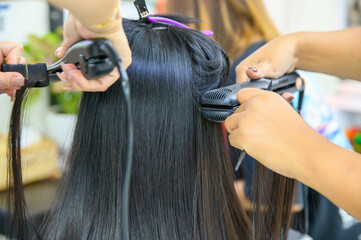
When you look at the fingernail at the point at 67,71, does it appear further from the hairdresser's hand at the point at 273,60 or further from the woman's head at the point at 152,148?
the hairdresser's hand at the point at 273,60

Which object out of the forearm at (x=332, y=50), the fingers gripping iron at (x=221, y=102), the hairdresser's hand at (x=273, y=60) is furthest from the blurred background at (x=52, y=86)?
the fingers gripping iron at (x=221, y=102)

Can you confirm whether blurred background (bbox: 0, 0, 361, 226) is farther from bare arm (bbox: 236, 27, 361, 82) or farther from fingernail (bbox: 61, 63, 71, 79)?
fingernail (bbox: 61, 63, 71, 79)

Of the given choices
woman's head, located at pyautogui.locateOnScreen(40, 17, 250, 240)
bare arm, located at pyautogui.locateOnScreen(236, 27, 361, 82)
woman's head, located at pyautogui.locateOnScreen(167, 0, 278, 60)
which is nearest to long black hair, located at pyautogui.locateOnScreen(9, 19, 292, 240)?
woman's head, located at pyautogui.locateOnScreen(40, 17, 250, 240)

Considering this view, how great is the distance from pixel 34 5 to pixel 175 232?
1113 mm

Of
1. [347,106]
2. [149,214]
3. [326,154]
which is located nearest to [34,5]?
[149,214]

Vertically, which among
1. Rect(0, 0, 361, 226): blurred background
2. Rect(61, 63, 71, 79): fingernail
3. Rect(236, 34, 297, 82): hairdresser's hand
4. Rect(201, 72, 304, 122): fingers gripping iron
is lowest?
Rect(0, 0, 361, 226): blurred background

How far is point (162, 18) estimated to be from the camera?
0.59m

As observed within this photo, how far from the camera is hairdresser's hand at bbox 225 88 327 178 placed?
0.48 m

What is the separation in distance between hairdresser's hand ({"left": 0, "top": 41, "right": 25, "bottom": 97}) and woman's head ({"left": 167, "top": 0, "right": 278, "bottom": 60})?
0.70 metres

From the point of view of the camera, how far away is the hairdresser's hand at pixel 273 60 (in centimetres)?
71

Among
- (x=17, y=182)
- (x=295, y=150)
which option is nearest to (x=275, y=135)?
(x=295, y=150)

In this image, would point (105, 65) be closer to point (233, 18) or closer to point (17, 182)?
point (17, 182)

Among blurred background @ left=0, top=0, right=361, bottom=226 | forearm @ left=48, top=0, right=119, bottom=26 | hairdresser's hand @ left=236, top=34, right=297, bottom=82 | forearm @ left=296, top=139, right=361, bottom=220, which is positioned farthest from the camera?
blurred background @ left=0, top=0, right=361, bottom=226

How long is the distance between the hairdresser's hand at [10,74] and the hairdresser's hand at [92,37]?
0.29ft
